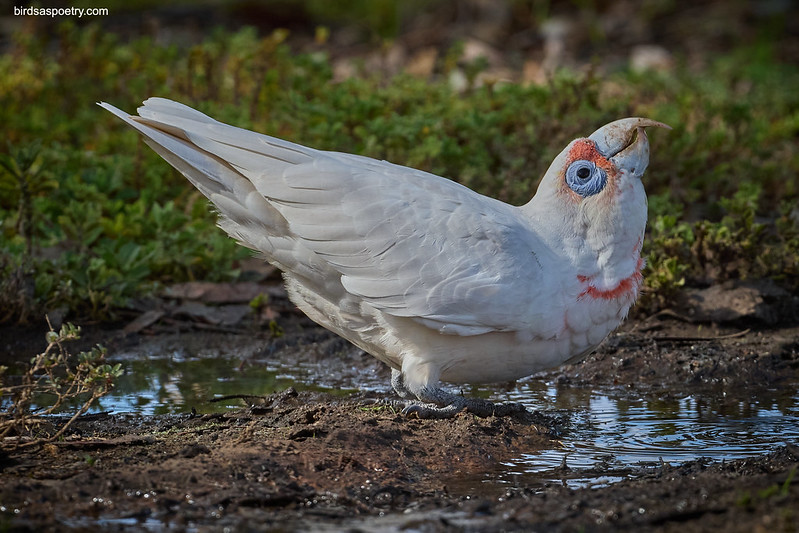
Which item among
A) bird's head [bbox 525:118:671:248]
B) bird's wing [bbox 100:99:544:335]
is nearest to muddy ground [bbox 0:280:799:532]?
bird's wing [bbox 100:99:544:335]

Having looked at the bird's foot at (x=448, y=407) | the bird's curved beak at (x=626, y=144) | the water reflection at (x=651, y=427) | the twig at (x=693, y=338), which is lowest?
the water reflection at (x=651, y=427)

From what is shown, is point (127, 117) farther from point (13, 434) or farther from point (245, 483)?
point (245, 483)

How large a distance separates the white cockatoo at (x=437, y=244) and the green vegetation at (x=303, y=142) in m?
1.51

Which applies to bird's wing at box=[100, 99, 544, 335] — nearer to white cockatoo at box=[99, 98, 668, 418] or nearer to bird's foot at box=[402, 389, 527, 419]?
white cockatoo at box=[99, 98, 668, 418]

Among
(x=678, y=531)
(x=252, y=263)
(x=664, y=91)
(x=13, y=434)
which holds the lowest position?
(x=678, y=531)

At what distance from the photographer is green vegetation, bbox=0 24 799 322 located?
19.1 feet

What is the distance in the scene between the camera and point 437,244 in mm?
3982

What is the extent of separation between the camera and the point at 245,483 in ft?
11.0

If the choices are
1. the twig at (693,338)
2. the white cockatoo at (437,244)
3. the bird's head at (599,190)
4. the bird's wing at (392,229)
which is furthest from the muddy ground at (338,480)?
the twig at (693,338)

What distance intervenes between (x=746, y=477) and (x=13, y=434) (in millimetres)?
2618

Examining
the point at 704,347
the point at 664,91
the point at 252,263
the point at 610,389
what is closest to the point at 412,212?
the point at 610,389

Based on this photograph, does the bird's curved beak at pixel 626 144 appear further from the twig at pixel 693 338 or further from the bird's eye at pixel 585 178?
the twig at pixel 693 338

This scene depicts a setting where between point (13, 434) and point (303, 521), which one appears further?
point (13, 434)

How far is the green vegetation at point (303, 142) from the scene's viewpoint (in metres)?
5.82
